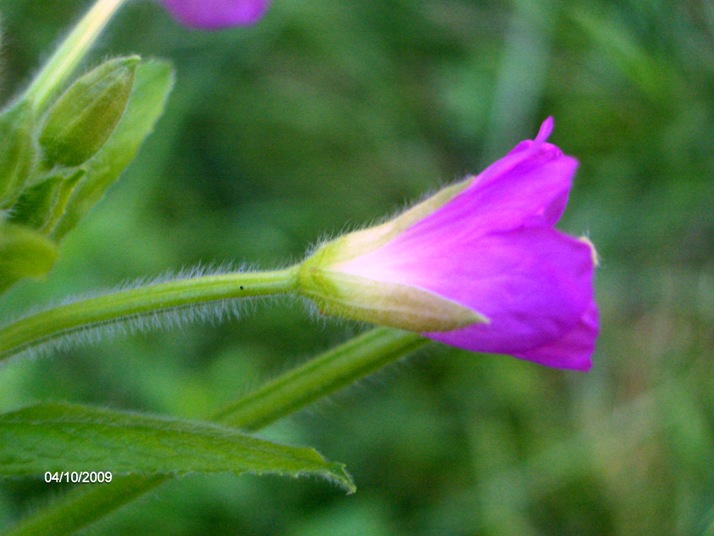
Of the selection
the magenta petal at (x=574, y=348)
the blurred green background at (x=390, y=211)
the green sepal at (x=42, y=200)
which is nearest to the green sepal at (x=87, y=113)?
the green sepal at (x=42, y=200)

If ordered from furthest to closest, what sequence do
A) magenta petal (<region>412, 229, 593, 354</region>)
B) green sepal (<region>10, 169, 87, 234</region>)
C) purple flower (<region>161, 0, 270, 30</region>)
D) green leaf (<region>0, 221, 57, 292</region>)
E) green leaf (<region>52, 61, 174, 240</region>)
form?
purple flower (<region>161, 0, 270, 30</region>), green leaf (<region>52, 61, 174, 240</region>), green sepal (<region>10, 169, 87, 234</region>), magenta petal (<region>412, 229, 593, 354</region>), green leaf (<region>0, 221, 57, 292</region>)

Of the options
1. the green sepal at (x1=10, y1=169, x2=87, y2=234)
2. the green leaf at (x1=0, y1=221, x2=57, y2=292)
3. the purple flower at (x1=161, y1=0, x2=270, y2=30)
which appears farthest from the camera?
the purple flower at (x1=161, y1=0, x2=270, y2=30)

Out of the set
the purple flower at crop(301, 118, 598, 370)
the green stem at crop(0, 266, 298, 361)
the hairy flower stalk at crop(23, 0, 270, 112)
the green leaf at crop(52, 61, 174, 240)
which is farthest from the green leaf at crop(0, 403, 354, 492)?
the hairy flower stalk at crop(23, 0, 270, 112)

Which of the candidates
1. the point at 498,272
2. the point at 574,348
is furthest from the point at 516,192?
the point at 574,348

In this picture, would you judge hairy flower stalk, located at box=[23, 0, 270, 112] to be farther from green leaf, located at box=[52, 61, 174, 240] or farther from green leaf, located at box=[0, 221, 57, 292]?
green leaf, located at box=[0, 221, 57, 292]

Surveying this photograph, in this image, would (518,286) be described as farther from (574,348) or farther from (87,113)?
(87,113)

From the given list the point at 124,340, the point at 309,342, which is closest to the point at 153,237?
the point at 124,340
